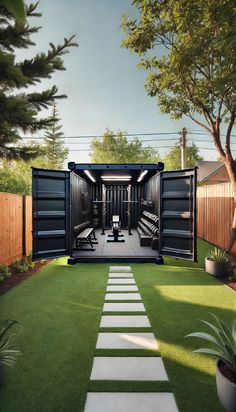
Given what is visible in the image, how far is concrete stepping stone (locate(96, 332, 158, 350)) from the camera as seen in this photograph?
3.26m

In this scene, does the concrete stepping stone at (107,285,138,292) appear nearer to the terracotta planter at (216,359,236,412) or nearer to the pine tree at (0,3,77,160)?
the terracotta planter at (216,359,236,412)

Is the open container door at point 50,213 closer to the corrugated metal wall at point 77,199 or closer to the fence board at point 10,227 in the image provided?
the corrugated metal wall at point 77,199

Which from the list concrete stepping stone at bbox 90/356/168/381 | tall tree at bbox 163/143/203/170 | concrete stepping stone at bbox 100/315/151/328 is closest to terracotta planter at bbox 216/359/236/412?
concrete stepping stone at bbox 90/356/168/381

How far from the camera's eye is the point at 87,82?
20766 millimetres

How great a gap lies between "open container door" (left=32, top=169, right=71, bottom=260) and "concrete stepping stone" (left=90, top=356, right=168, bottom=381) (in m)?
4.41

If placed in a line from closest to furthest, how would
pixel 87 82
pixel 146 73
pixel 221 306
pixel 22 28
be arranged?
pixel 221 306
pixel 22 28
pixel 146 73
pixel 87 82

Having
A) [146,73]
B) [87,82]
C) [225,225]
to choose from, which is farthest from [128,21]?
[87,82]

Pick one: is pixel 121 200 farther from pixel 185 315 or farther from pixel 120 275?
pixel 185 315

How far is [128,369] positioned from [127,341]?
0.61 meters

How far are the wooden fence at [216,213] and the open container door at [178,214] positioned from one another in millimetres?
2380

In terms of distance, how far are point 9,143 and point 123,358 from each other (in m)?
5.91

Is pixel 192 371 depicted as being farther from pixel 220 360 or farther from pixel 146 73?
pixel 146 73

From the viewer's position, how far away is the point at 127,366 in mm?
2838

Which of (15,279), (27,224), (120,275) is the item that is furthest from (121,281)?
(27,224)
